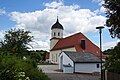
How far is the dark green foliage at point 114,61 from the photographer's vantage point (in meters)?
20.4

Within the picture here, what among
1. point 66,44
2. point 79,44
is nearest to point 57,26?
point 66,44

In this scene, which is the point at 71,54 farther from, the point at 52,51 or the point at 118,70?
the point at 52,51

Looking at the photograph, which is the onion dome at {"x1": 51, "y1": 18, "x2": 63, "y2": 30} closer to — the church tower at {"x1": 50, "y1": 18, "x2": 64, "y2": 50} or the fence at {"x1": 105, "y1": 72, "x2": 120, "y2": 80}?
the church tower at {"x1": 50, "y1": 18, "x2": 64, "y2": 50}

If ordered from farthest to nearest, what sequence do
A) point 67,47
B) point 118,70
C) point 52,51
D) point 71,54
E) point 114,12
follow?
point 52,51 < point 67,47 < point 71,54 < point 118,70 < point 114,12

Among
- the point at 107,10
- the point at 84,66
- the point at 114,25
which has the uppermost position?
the point at 107,10

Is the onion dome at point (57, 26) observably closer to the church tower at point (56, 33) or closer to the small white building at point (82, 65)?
the church tower at point (56, 33)

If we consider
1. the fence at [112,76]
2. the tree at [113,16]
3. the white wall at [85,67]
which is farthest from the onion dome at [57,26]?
the tree at [113,16]

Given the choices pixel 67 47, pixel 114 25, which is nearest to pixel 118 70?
pixel 114 25

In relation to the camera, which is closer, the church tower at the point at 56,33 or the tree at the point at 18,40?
the tree at the point at 18,40

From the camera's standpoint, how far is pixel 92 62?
4369cm

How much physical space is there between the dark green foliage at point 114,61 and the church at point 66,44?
127 feet

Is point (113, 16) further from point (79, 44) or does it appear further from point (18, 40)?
point (79, 44)

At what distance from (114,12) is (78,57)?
95.9ft

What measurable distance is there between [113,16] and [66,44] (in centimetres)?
6265
